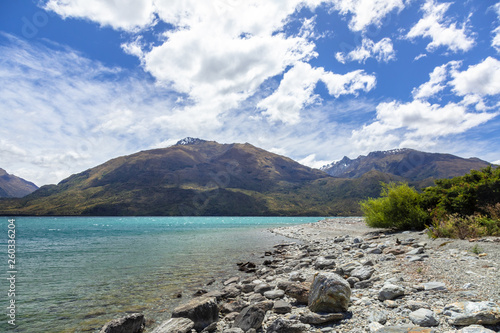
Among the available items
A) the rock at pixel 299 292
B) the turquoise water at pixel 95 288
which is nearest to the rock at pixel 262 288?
the rock at pixel 299 292

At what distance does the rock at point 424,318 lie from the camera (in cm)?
604

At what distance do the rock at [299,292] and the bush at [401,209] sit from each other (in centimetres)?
2313

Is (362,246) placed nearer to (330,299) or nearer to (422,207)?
(422,207)

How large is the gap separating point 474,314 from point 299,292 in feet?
17.7

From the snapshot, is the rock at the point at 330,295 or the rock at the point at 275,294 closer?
the rock at the point at 330,295

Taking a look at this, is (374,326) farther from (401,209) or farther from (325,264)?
(401,209)

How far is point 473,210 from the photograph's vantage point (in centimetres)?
2309

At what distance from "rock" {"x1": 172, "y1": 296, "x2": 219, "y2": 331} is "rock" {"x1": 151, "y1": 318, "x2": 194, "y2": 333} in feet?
1.31

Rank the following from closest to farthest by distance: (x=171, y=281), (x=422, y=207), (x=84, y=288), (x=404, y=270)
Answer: (x=404, y=270)
(x=84, y=288)
(x=171, y=281)
(x=422, y=207)

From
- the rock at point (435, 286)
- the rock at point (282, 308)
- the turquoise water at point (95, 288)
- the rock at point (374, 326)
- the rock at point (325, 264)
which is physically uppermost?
the rock at point (435, 286)

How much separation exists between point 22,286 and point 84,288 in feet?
13.8

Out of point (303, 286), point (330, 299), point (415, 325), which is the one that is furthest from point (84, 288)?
point (415, 325)

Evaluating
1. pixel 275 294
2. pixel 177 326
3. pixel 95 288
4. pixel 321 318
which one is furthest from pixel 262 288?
pixel 95 288

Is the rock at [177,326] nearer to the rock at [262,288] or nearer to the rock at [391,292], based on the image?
the rock at [262,288]
